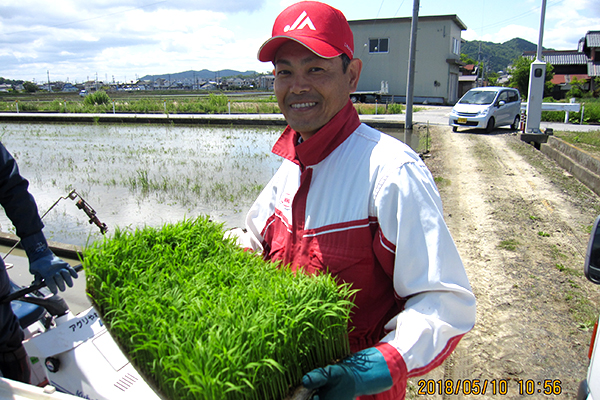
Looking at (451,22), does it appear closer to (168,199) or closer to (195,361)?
(168,199)

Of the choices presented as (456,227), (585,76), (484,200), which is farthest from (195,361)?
(585,76)

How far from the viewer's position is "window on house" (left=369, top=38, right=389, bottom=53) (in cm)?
4038

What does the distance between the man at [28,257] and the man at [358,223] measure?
1463mm

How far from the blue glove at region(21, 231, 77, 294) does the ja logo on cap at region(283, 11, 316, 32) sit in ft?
6.22

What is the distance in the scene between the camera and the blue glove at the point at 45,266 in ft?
8.02

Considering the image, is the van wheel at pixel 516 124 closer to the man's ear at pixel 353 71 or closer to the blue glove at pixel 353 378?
the man's ear at pixel 353 71

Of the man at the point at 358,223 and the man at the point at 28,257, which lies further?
the man at the point at 28,257

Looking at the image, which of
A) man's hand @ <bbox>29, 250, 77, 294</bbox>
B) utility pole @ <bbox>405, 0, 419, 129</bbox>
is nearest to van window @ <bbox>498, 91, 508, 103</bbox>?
utility pole @ <bbox>405, 0, 419, 129</bbox>

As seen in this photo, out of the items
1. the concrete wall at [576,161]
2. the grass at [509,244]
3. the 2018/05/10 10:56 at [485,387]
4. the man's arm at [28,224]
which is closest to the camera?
the man's arm at [28,224]

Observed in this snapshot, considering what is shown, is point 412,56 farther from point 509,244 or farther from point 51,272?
point 51,272

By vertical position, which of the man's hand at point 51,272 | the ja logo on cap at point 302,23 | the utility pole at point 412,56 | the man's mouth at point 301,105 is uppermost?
the utility pole at point 412,56

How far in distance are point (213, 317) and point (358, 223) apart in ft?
1.85

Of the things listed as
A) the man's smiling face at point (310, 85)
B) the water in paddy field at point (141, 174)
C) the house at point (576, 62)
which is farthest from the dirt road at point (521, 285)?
the house at point (576, 62)

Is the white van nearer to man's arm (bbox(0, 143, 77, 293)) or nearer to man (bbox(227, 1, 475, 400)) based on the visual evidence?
man (bbox(227, 1, 475, 400))
